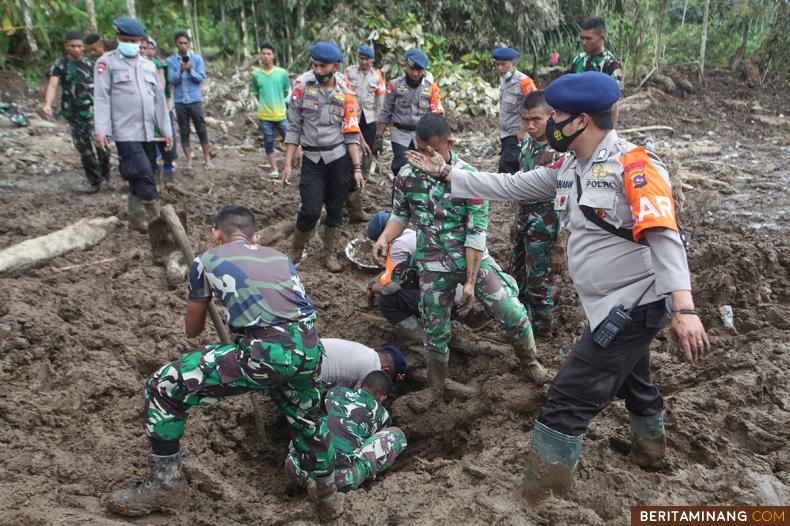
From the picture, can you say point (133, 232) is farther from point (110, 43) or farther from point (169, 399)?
A: point (110, 43)

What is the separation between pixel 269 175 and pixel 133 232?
10.6 ft

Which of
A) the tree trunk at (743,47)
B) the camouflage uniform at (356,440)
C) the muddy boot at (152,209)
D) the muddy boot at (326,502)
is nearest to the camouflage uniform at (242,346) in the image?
the muddy boot at (326,502)

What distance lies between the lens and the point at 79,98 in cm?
786

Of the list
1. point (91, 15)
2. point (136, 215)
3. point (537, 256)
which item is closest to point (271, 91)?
point (136, 215)

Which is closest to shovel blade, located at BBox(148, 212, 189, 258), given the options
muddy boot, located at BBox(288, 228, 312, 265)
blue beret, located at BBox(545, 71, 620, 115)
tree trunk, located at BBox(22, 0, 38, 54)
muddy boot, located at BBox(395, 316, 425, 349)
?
muddy boot, located at BBox(288, 228, 312, 265)

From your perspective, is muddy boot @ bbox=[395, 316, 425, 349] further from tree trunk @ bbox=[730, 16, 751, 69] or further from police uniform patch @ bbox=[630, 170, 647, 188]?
tree trunk @ bbox=[730, 16, 751, 69]

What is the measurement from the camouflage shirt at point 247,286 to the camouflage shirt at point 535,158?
90.8 inches

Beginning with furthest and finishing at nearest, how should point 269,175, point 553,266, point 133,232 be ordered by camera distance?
point 269,175, point 133,232, point 553,266

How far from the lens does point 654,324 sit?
2752 millimetres

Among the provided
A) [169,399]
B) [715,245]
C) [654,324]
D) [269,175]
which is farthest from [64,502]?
[269,175]

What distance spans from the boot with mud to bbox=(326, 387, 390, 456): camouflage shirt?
11.9ft

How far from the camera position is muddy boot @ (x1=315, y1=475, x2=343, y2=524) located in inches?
128

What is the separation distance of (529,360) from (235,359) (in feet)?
7.42

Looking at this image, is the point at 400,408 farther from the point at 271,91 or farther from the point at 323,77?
the point at 271,91
